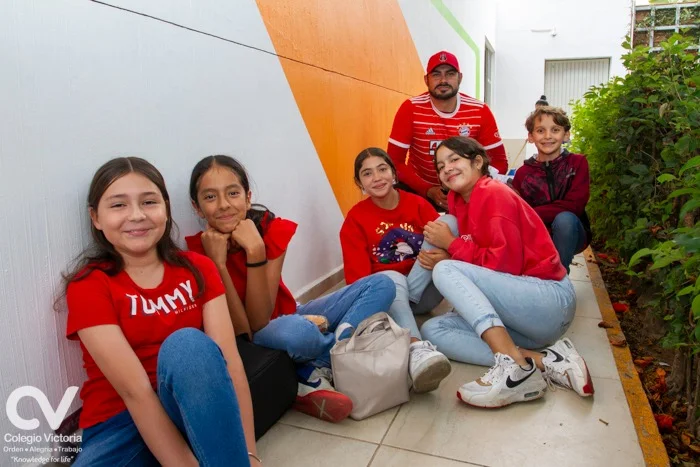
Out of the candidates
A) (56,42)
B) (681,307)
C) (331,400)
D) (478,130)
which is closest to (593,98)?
(478,130)

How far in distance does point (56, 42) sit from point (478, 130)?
2.82 m

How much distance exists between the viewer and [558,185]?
3.22 meters

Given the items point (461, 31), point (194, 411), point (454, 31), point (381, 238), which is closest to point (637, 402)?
point (381, 238)

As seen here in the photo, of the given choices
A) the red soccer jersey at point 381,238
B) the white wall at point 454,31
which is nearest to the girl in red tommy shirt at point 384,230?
the red soccer jersey at point 381,238

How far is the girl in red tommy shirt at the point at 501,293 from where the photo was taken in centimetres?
209

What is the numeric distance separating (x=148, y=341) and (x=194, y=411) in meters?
0.36

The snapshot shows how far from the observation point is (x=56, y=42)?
1556 mm

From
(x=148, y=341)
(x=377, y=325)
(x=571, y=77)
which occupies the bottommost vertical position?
(x=377, y=325)

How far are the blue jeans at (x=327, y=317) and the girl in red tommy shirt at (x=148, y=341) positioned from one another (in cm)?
35

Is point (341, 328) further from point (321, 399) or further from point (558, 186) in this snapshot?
point (558, 186)

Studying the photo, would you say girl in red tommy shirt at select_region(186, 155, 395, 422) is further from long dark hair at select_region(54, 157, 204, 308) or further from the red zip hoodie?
the red zip hoodie

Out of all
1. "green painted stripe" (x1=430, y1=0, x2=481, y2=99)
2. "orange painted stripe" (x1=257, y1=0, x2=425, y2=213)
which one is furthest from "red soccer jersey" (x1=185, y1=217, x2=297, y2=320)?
"green painted stripe" (x1=430, y1=0, x2=481, y2=99)

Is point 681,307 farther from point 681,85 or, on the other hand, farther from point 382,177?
point 382,177

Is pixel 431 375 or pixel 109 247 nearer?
pixel 109 247
